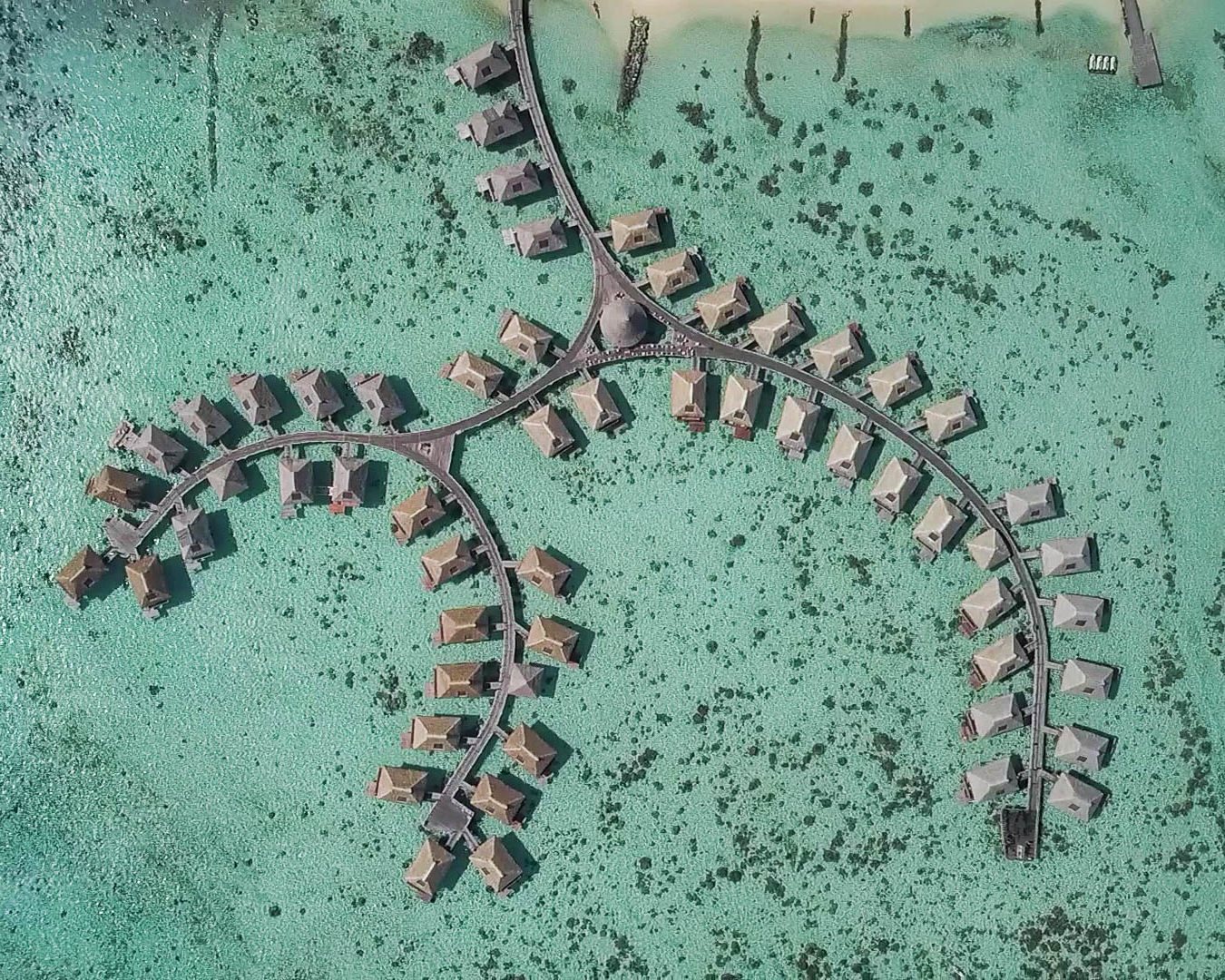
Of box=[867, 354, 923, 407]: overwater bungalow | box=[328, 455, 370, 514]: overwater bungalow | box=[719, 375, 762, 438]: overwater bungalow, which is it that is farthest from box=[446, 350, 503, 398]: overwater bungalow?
box=[867, 354, 923, 407]: overwater bungalow

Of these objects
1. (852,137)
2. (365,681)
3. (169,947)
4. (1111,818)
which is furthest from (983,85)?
(169,947)

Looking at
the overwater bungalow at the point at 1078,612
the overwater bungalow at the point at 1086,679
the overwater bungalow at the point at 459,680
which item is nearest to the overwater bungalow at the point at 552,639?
the overwater bungalow at the point at 459,680

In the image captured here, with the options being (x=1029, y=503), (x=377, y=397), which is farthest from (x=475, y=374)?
(x=1029, y=503)

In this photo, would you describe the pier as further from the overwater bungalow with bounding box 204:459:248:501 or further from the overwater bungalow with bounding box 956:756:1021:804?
the overwater bungalow with bounding box 204:459:248:501

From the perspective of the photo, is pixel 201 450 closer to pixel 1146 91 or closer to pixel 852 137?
pixel 852 137

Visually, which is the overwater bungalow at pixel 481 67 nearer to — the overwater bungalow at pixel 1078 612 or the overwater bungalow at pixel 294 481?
the overwater bungalow at pixel 294 481

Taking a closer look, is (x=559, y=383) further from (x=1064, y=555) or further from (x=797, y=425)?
(x=1064, y=555)
